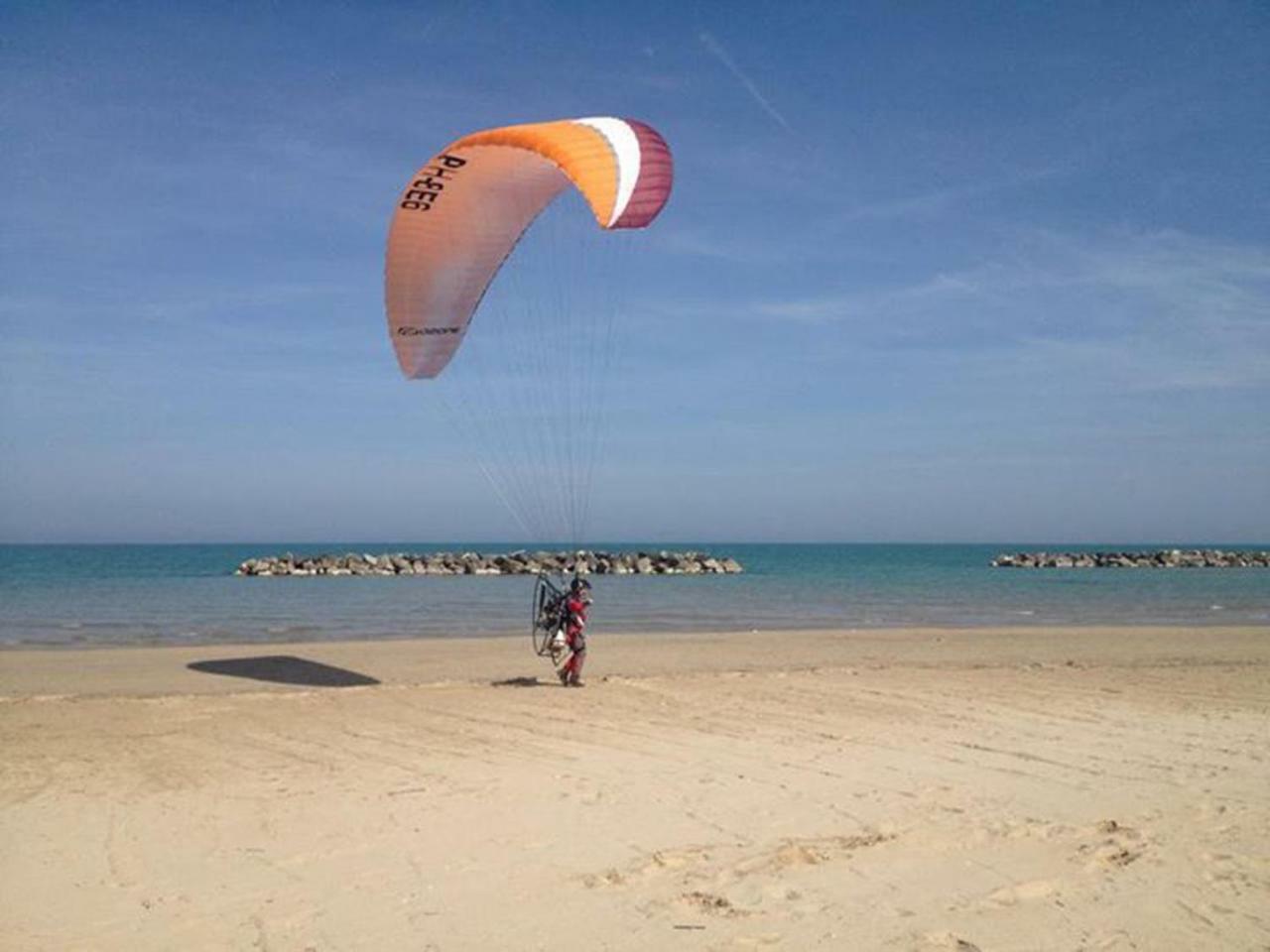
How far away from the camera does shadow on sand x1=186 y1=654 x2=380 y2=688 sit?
43.4ft

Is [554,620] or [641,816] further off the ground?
[554,620]

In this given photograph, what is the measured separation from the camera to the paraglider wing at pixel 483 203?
10133 mm

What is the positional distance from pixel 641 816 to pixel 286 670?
932 cm

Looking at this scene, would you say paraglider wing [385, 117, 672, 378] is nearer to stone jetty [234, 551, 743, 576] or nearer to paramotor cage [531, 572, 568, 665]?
paramotor cage [531, 572, 568, 665]

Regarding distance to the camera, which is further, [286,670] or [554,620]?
[286,670]

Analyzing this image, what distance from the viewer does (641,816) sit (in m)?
6.29

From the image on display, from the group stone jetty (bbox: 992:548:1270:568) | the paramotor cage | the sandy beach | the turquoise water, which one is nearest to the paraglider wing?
the paramotor cage

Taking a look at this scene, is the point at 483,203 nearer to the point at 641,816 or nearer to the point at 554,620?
the point at 554,620

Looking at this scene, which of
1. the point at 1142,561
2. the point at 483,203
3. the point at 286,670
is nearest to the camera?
the point at 483,203

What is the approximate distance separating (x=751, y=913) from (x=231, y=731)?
20.0ft

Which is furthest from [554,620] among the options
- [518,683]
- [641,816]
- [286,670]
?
[641,816]

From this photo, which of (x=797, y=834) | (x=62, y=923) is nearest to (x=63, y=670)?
(x=62, y=923)

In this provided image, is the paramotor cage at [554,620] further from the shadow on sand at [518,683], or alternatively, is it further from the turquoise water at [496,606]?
the turquoise water at [496,606]

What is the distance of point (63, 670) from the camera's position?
1442cm
